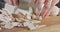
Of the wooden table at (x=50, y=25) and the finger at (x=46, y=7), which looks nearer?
the wooden table at (x=50, y=25)

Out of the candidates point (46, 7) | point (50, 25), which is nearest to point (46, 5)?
point (46, 7)

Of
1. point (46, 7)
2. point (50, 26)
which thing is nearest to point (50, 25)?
point (50, 26)

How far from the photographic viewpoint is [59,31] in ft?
1.68

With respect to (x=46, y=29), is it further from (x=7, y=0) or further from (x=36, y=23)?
(x=7, y=0)

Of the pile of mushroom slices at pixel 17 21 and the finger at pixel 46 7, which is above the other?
the finger at pixel 46 7

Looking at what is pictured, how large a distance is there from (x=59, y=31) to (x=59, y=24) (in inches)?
2.4

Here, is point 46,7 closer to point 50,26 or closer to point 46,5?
point 46,5

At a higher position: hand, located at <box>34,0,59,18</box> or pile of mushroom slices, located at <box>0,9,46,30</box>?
hand, located at <box>34,0,59,18</box>

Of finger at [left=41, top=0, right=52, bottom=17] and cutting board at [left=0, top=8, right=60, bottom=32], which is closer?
cutting board at [left=0, top=8, right=60, bottom=32]

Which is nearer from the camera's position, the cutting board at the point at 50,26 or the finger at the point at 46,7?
the cutting board at the point at 50,26

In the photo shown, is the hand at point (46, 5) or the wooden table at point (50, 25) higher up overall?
the hand at point (46, 5)

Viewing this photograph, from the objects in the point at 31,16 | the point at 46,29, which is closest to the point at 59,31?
the point at 46,29

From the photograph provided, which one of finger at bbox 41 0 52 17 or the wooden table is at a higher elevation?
finger at bbox 41 0 52 17

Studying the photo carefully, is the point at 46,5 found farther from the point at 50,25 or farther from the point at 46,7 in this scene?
the point at 50,25
